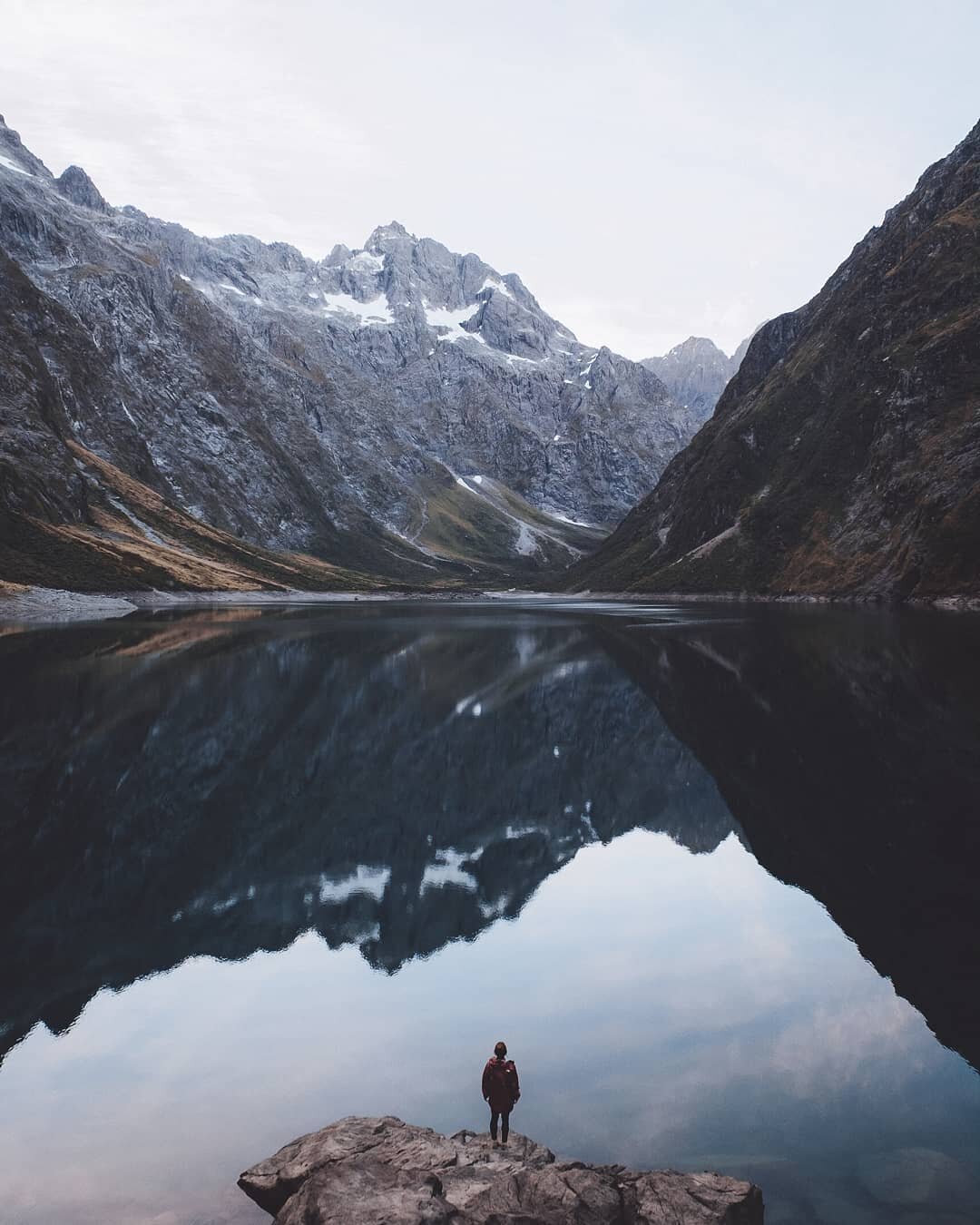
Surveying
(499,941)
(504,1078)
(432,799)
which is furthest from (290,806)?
(504,1078)

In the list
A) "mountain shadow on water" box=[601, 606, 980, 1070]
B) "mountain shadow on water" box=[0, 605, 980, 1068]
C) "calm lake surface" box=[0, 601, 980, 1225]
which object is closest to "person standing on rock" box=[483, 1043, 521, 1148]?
"calm lake surface" box=[0, 601, 980, 1225]

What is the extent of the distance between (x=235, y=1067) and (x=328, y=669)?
61.7 m

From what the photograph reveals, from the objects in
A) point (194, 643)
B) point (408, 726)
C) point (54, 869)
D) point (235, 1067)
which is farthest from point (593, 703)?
point (194, 643)

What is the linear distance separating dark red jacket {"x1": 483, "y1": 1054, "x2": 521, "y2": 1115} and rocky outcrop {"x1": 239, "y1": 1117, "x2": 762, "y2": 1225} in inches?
37.8

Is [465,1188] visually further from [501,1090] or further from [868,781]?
[868,781]

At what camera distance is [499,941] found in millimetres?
24391

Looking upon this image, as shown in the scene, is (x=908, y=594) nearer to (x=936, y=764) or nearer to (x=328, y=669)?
(x=328, y=669)

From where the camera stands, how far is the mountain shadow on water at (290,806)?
2438 centimetres

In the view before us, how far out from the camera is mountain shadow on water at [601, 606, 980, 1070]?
71.1 ft

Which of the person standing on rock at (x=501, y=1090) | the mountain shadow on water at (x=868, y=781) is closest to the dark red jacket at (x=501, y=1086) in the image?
the person standing on rock at (x=501, y=1090)

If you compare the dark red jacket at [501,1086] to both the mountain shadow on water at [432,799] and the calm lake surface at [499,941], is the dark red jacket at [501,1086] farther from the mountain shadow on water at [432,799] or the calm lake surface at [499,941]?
the mountain shadow on water at [432,799]

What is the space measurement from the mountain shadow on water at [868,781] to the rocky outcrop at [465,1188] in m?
8.59

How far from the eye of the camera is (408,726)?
54.0 m

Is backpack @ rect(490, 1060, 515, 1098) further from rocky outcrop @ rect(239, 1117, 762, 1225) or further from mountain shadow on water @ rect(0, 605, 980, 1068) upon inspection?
mountain shadow on water @ rect(0, 605, 980, 1068)
